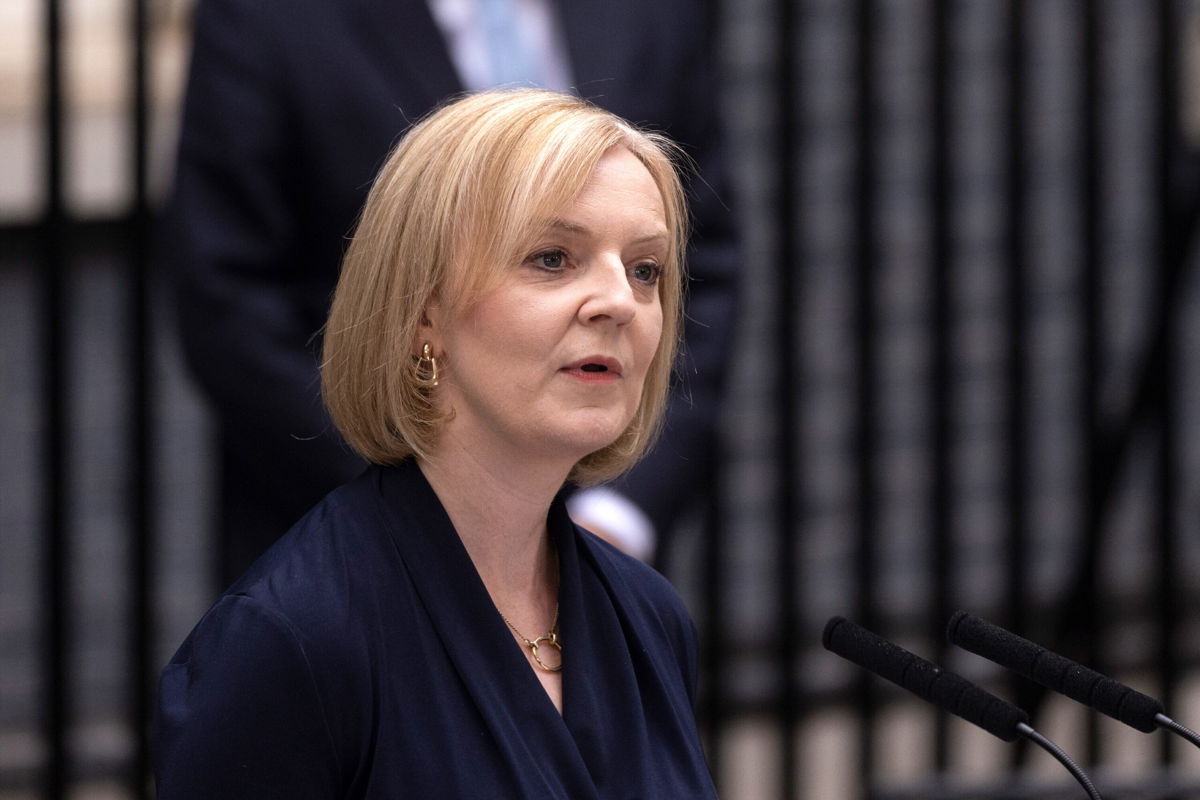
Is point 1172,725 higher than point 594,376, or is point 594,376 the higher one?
point 594,376

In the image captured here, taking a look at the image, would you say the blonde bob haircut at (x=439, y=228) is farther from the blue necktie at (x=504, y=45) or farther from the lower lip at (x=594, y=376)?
the blue necktie at (x=504, y=45)

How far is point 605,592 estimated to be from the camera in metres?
1.76

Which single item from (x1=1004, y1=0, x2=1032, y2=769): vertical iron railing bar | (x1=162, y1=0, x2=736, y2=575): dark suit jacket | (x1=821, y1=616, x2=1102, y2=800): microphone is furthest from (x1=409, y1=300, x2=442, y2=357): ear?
(x1=1004, y1=0, x2=1032, y2=769): vertical iron railing bar

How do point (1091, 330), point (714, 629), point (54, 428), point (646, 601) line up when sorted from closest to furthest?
1. point (646, 601)
2. point (54, 428)
3. point (714, 629)
4. point (1091, 330)

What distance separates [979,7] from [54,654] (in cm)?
228

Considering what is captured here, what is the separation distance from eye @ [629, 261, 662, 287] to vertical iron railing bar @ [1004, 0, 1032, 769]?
2.40m

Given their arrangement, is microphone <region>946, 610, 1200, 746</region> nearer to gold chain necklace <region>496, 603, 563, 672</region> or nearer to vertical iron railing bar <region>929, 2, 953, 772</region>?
gold chain necklace <region>496, 603, 563, 672</region>

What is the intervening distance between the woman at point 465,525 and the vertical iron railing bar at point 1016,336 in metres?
2.35

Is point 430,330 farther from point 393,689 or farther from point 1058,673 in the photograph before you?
point 1058,673

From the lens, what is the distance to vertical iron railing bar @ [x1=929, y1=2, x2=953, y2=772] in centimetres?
393

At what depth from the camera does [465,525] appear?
5.39 feet

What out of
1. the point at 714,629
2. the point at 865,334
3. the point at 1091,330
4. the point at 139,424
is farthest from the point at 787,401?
the point at 139,424

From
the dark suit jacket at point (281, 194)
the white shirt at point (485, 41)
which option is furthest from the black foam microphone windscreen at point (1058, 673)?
the white shirt at point (485, 41)

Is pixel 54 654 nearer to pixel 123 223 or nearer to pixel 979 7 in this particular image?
pixel 123 223
